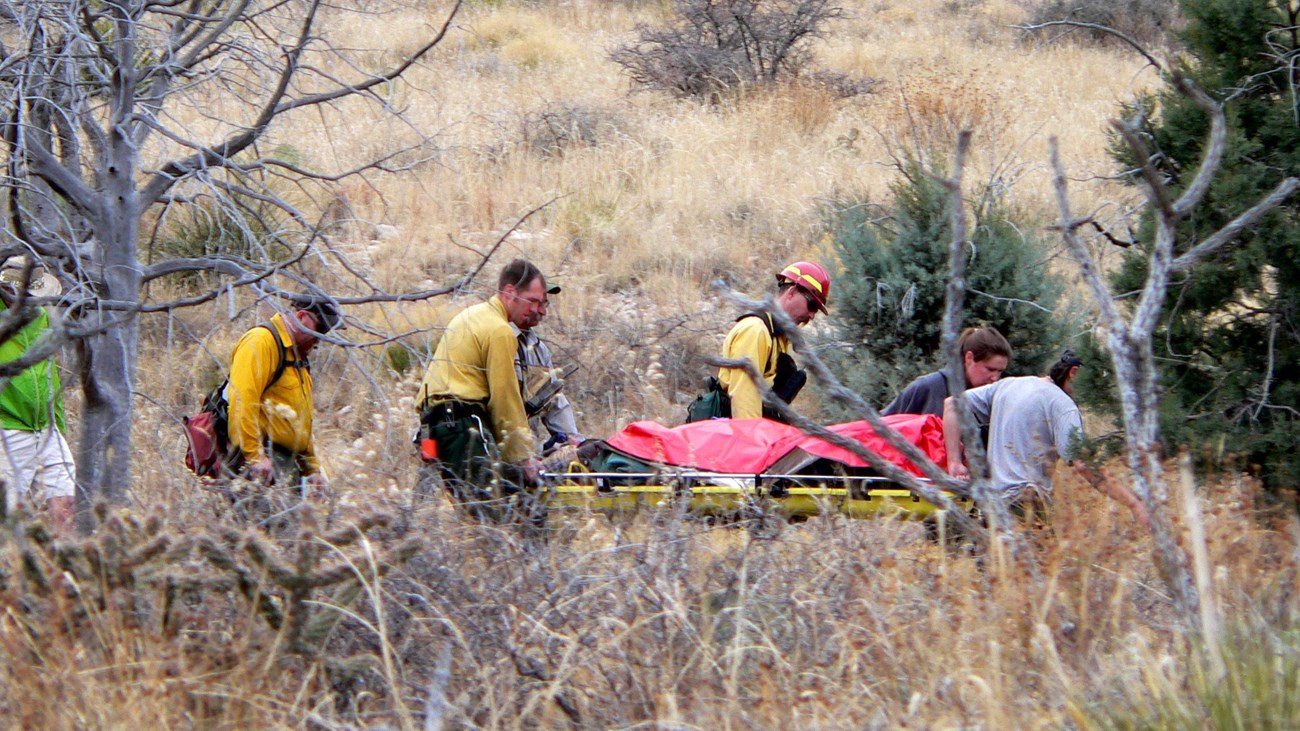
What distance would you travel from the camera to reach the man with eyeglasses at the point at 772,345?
5.95 m

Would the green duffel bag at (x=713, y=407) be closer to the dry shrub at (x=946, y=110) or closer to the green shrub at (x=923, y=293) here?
the green shrub at (x=923, y=293)

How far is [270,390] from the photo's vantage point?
17.4 feet

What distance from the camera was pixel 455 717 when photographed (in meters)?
3.15

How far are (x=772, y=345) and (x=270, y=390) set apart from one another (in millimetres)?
2194

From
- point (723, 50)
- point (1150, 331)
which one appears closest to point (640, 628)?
point (1150, 331)

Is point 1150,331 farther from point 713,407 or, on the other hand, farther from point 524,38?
point 524,38

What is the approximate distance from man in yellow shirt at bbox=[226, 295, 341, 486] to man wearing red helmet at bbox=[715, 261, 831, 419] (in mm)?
1881

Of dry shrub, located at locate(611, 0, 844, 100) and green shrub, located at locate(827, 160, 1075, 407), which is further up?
dry shrub, located at locate(611, 0, 844, 100)

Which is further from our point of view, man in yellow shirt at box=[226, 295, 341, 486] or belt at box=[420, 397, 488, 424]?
belt at box=[420, 397, 488, 424]

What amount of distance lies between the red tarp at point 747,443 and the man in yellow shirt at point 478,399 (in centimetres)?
61

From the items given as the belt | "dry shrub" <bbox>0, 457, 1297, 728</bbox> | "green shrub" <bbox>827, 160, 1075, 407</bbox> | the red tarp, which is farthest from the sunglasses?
"green shrub" <bbox>827, 160, 1075, 407</bbox>

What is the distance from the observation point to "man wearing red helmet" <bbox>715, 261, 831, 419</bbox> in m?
5.95

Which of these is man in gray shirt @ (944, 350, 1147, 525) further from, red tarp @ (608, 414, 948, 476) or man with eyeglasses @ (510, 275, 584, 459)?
man with eyeglasses @ (510, 275, 584, 459)

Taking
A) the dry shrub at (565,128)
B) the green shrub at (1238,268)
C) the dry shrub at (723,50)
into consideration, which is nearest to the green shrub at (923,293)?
the green shrub at (1238,268)
